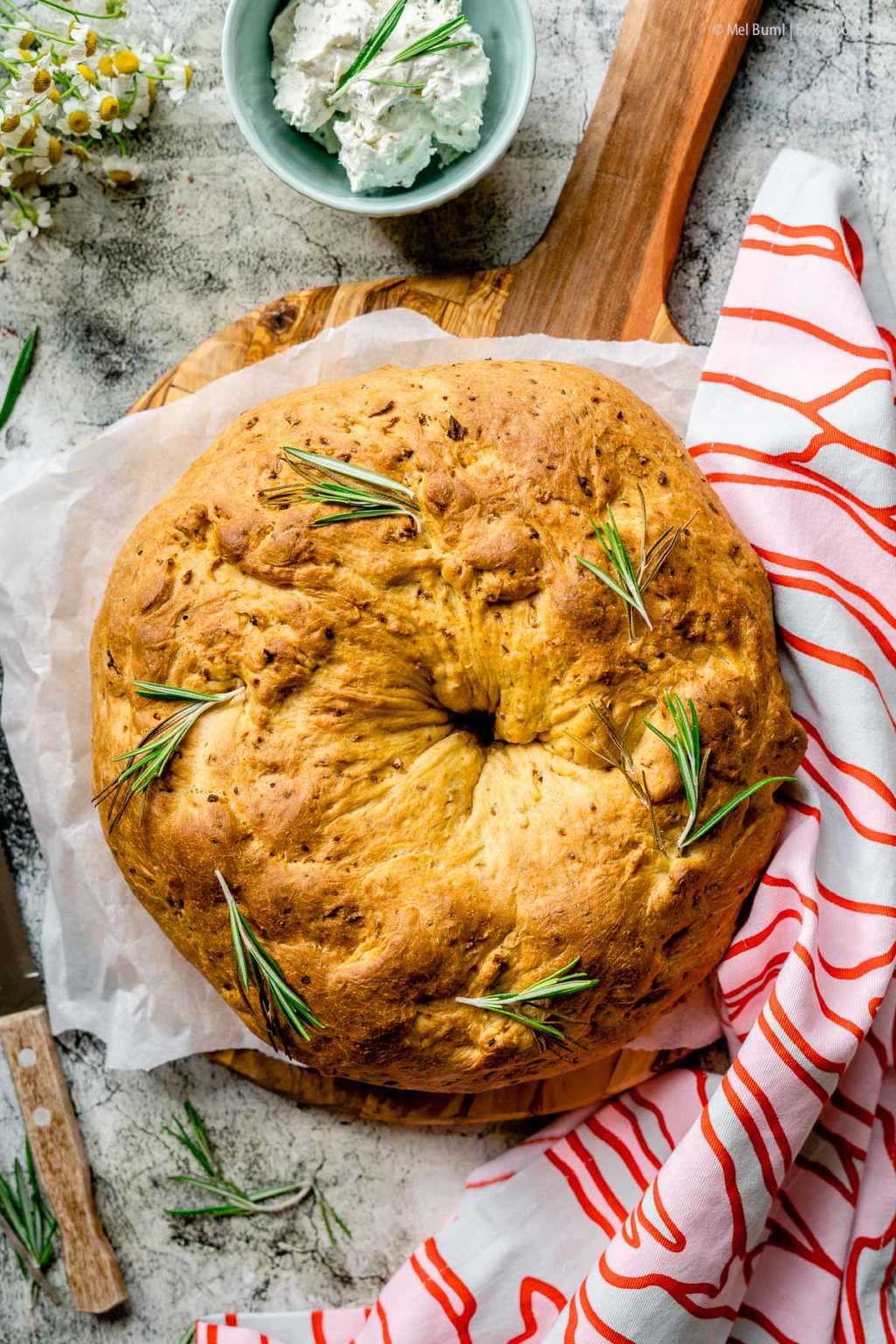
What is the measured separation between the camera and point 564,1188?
2479mm

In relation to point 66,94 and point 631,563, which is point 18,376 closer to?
point 66,94

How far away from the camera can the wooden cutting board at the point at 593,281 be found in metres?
2.46

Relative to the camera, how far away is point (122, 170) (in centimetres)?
258

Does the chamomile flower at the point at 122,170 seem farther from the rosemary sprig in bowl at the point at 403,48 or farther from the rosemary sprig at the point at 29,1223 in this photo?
the rosemary sprig at the point at 29,1223

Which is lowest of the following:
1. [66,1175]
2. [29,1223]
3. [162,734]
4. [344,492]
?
[29,1223]

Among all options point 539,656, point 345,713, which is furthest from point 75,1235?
point 539,656

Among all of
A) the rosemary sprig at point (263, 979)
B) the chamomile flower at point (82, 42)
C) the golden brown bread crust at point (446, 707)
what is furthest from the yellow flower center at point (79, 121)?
the rosemary sprig at point (263, 979)

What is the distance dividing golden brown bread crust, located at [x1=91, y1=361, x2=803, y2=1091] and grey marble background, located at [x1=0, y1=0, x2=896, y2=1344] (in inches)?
27.6

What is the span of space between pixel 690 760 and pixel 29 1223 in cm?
193

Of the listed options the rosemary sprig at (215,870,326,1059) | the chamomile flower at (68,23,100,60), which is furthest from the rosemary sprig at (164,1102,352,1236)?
the chamomile flower at (68,23,100,60)

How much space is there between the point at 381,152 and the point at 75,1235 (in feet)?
8.21

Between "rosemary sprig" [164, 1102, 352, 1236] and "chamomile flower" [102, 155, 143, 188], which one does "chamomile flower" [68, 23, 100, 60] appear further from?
"rosemary sprig" [164, 1102, 352, 1236]

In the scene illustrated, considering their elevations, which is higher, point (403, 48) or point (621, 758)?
point (403, 48)

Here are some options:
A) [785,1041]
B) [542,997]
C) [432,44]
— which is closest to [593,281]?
[432,44]
